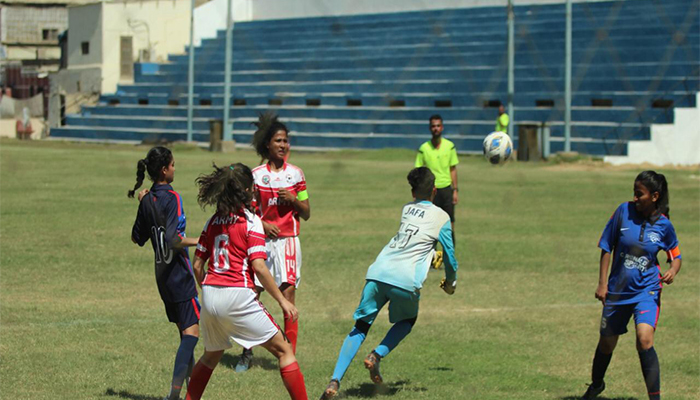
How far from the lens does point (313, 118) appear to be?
35281 millimetres

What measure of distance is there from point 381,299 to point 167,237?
150cm

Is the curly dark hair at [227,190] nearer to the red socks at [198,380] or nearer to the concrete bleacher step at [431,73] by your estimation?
the red socks at [198,380]

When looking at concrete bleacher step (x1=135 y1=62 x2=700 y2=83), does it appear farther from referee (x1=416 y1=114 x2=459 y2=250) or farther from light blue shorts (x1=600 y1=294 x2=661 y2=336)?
light blue shorts (x1=600 y1=294 x2=661 y2=336)

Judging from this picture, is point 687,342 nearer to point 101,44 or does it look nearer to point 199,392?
point 199,392

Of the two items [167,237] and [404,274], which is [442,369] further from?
[167,237]

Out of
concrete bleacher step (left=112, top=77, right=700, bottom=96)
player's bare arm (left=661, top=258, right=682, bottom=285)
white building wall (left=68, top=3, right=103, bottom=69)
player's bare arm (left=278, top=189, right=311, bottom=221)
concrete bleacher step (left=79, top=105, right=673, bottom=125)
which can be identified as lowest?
player's bare arm (left=661, top=258, right=682, bottom=285)

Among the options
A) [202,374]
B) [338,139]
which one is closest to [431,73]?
[338,139]

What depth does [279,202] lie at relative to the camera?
24.0 ft

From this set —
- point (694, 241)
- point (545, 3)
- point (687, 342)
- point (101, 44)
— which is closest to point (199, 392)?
point (687, 342)

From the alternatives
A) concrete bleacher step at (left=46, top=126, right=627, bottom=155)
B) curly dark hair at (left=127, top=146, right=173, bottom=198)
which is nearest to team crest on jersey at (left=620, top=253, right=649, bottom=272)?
curly dark hair at (left=127, top=146, right=173, bottom=198)

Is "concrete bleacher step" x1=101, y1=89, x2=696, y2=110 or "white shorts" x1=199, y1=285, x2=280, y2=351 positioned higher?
"concrete bleacher step" x1=101, y1=89, x2=696, y2=110

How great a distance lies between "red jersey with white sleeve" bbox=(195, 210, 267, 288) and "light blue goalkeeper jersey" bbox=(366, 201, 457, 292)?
1.27 metres

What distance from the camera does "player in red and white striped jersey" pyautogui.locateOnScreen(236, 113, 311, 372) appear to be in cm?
718

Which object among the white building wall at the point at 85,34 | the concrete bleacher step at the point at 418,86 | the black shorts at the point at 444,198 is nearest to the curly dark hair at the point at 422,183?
the black shorts at the point at 444,198
